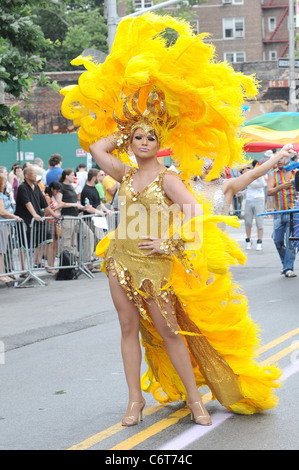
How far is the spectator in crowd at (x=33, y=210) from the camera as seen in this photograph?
13.6 m

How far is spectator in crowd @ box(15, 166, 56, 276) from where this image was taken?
1364cm

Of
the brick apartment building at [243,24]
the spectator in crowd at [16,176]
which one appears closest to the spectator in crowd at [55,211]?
the spectator in crowd at [16,176]

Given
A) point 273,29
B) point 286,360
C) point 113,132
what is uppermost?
Result: point 273,29

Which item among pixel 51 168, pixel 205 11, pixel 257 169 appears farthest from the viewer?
pixel 205 11

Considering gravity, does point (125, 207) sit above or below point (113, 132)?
below

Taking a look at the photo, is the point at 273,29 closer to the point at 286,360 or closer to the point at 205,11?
the point at 205,11

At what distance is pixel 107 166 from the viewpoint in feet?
17.4

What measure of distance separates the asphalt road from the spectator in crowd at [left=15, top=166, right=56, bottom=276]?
2.06m

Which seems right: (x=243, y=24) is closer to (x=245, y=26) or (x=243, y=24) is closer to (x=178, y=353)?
(x=245, y=26)

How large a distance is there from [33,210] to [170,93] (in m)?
8.81

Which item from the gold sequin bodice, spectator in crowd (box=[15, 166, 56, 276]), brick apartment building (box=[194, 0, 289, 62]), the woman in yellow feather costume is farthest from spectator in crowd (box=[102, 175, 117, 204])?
brick apartment building (box=[194, 0, 289, 62])

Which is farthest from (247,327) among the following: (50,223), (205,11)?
(205,11)

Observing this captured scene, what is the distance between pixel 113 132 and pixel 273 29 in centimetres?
6365

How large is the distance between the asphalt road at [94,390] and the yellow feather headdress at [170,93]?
1.66 m
